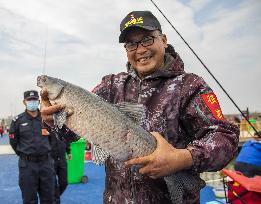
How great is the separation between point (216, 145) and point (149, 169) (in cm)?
48

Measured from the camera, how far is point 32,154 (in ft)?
24.7

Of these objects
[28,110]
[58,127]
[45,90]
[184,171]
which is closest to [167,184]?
[184,171]

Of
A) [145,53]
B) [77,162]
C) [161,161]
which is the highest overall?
[145,53]

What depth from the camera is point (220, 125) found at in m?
2.30

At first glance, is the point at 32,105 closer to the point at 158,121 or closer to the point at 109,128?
the point at 158,121

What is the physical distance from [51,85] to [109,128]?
590mm

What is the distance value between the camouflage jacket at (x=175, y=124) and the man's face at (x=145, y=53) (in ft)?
0.22

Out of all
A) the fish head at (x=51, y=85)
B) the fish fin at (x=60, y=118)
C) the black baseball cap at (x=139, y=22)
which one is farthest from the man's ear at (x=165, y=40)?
the fish fin at (x=60, y=118)

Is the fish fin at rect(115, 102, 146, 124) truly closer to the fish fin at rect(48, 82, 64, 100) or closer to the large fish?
the large fish

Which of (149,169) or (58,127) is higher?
(58,127)

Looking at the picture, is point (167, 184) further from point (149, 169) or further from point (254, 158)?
point (254, 158)

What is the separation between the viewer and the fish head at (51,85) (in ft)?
8.10

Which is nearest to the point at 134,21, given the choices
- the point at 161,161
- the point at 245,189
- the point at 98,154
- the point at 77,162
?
the point at 98,154

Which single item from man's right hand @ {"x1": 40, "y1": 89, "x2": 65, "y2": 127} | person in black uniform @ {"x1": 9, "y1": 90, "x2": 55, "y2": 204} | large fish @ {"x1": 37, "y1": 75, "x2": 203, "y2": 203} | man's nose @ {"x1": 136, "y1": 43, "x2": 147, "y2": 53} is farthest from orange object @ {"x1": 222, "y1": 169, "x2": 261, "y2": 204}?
person in black uniform @ {"x1": 9, "y1": 90, "x2": 55, "y2": 204}
